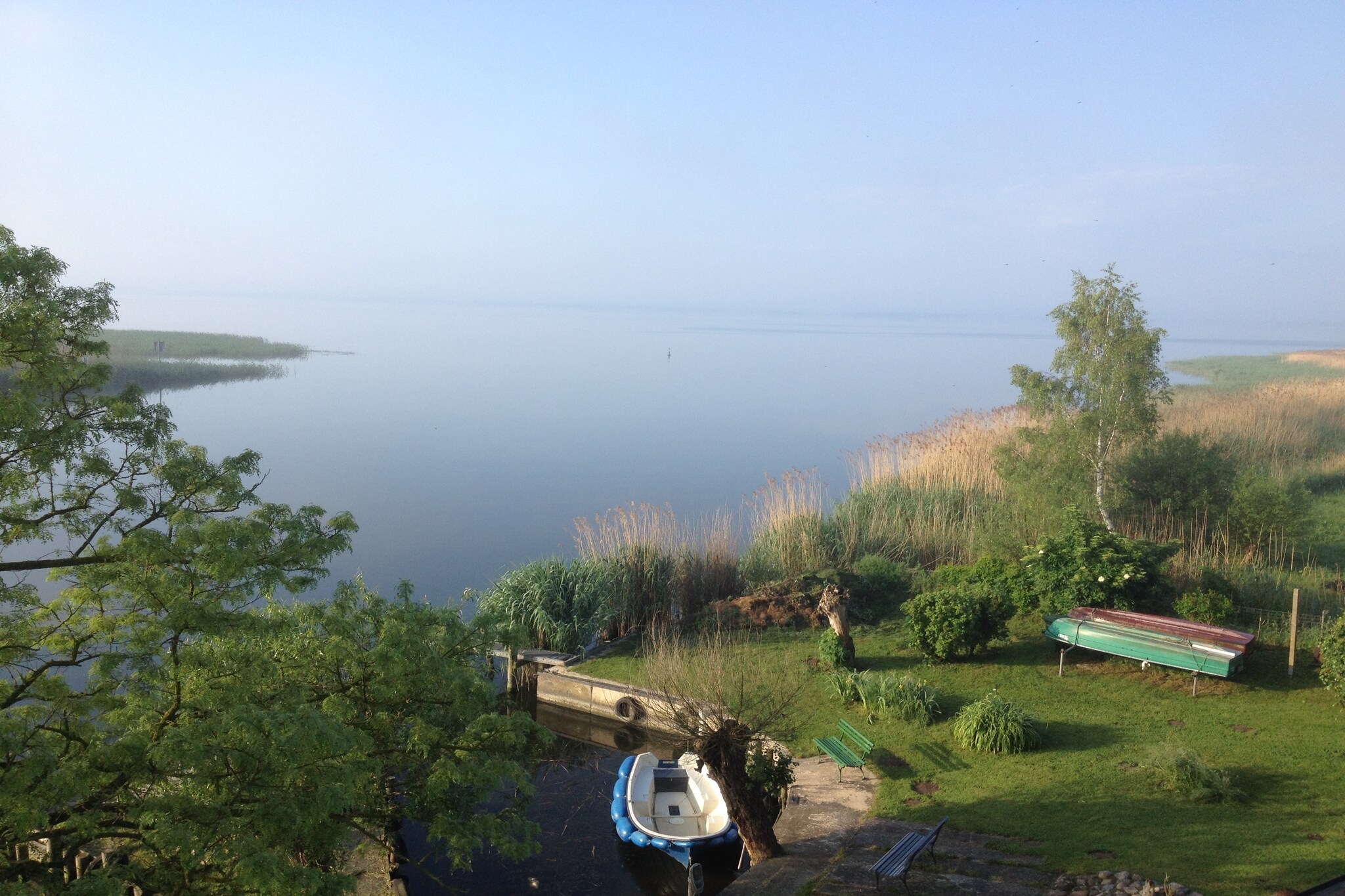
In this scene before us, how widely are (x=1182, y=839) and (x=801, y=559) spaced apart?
34.2 ft

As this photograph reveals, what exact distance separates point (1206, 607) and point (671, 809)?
783cm

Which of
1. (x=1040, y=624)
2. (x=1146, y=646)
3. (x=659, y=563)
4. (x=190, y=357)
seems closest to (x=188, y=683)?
(x=1146, y=646)

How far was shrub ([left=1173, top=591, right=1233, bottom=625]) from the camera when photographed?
12.6 meters

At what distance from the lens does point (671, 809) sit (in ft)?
32.6

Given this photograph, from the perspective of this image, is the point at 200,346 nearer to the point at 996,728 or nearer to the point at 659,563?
the point at 659,563

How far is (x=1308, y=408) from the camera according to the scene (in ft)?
97.3

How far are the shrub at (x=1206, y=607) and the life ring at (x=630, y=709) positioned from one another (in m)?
7.52

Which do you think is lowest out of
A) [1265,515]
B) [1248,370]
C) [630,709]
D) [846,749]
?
[630,709]

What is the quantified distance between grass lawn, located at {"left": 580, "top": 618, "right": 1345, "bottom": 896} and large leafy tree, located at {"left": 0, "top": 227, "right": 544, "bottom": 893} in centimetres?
498

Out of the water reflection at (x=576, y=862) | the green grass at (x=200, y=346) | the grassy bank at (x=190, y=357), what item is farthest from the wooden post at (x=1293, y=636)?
the green grass at (x=200, y=346)

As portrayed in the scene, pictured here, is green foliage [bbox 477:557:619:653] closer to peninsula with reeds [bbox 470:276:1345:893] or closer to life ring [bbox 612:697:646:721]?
peninsula with reeds [bbox 470:276:1345:893]

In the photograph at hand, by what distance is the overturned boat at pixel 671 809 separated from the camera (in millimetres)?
9273

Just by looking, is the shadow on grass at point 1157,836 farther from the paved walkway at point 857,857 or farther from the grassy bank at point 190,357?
the grassy bank at point 190,357

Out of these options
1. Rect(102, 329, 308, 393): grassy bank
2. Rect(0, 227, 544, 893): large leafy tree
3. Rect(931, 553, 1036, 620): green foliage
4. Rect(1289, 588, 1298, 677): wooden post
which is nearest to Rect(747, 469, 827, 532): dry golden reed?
Rect(931, 553, 1036, 620): green foliage
